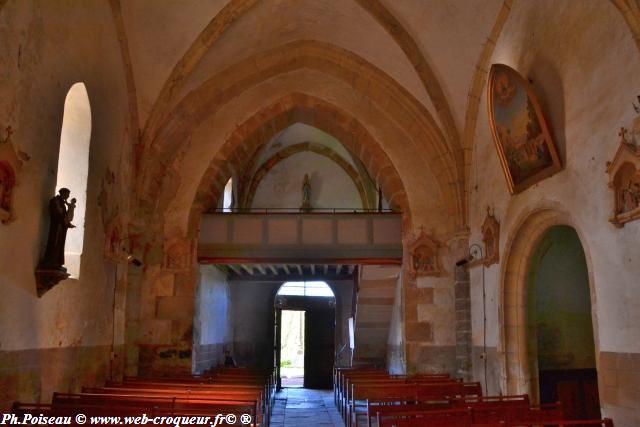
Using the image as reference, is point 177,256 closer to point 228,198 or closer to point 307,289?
→ point 228,198

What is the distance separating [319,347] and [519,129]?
44.7 feet

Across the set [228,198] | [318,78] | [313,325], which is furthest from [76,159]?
[313,325]

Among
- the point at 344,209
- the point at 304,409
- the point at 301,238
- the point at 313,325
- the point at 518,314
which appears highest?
the point at 344,209

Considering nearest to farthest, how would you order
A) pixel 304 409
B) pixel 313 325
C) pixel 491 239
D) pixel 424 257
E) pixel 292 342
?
pixel 491 239
pixel 424 257
pixel 304 409
pixel 313 325
pixel 292 342

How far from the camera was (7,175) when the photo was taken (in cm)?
566

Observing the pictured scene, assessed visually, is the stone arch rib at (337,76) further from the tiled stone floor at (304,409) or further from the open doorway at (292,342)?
the open doorway at (292,342)

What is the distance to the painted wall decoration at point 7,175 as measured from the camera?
5516 millimetres

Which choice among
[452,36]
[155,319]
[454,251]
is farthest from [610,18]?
[155,319]

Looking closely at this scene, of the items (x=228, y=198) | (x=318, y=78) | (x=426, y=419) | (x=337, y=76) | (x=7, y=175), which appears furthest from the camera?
(x=228, y=198)

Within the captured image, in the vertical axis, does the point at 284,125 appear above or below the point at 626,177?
above

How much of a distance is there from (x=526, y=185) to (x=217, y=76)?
251 inches

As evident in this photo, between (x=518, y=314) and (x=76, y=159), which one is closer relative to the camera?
(x=76, y=159)

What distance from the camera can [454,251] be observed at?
11.2m

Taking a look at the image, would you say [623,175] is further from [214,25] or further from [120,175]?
[120,175]
